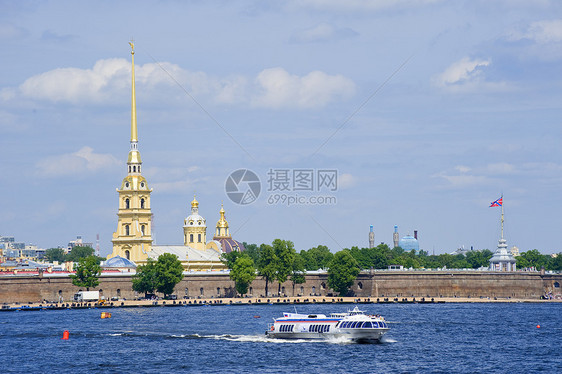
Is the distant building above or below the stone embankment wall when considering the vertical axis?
above

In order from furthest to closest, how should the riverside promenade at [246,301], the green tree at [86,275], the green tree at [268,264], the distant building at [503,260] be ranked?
the distant building at [503,260]
the green tree at [268,264]
the green tree at [86,275]
the riverside promenade at [246,301]

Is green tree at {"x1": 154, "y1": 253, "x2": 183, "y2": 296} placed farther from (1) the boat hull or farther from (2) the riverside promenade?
(1) the boat hull

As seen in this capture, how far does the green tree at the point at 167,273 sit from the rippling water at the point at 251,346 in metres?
28.7

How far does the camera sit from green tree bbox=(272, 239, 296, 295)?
573ft

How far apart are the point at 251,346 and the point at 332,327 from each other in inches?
294

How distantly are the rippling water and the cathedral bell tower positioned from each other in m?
49.5

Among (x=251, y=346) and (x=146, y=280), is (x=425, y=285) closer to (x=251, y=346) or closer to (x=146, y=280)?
(x=146, y=280)

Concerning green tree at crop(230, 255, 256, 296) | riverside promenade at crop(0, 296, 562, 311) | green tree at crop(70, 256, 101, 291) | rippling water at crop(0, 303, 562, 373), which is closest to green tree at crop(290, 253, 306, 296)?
riverside promenade at crop(0, 296, 562, 311)

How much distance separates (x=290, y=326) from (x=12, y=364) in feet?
83.5

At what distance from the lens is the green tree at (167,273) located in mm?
161625

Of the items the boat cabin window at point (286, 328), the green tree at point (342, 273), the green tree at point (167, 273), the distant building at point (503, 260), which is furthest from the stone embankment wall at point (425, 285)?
the boat cabin window at point (286, 328)

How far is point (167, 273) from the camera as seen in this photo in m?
162

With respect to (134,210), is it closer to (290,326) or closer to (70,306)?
(70,306)

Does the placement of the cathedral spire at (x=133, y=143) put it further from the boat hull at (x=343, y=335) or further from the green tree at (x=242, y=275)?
the boat hull at (x=343, y=335)
